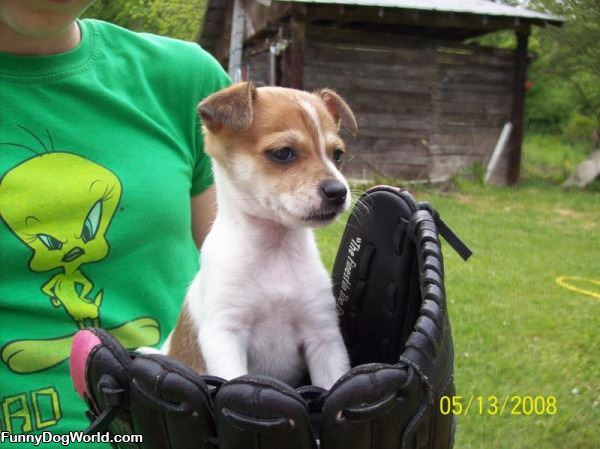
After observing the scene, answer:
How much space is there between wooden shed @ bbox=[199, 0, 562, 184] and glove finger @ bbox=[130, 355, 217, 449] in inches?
401

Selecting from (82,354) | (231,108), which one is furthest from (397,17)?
(82,354)

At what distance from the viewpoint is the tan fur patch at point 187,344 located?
6.50 ft

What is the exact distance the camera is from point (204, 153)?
2.32m

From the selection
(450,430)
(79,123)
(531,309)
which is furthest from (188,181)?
(531,309)

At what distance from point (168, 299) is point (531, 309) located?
421 cm

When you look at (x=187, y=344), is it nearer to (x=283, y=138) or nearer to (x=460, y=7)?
(x=283, y=138)

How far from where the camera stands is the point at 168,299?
2.18 meters

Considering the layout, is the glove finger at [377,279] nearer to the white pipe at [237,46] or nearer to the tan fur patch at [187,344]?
the tan fur patch at [187,344]

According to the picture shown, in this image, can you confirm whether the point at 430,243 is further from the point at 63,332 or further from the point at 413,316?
the point at 63,332

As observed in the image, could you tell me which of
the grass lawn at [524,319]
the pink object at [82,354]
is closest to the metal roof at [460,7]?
the grass lawn at [524,319]

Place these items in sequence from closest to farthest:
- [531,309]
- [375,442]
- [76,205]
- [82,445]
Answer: [375,442] < [82,445] < [76,205] < [531,309]

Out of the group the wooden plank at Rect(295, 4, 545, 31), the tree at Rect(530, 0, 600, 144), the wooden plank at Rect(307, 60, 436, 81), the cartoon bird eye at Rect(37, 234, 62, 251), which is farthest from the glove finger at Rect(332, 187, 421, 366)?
the wooden plank at Rect(307, 60, 436, 81)

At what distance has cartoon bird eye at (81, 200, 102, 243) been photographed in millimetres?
1924

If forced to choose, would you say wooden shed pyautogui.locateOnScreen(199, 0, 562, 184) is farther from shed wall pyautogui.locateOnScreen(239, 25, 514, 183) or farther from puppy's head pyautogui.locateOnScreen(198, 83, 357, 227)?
puppy's head pyautogui.locateOnScreen(198, 83, 357, 227)
